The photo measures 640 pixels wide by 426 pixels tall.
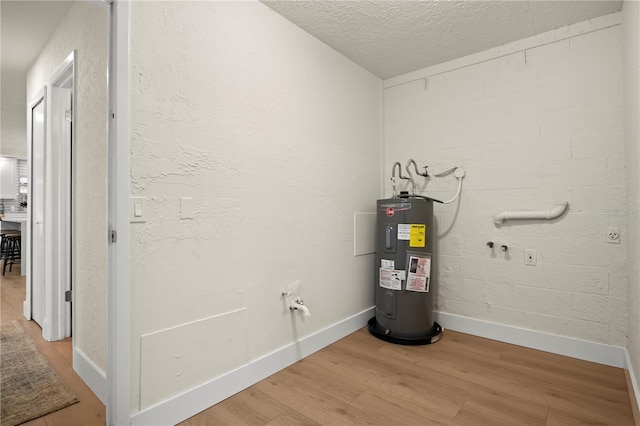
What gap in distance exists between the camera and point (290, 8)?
221 cm

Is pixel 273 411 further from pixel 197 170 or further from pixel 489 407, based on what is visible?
pixel 197 170

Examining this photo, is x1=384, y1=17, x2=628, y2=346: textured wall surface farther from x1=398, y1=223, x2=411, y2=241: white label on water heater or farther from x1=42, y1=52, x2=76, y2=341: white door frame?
x1=42, y1=52, x2=76, y2=341: white door frame

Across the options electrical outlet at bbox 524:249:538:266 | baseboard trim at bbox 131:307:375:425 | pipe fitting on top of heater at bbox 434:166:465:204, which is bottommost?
baseboard trim at bbox 131:307:375:425

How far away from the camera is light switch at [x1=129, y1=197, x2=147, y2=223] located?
1.50m

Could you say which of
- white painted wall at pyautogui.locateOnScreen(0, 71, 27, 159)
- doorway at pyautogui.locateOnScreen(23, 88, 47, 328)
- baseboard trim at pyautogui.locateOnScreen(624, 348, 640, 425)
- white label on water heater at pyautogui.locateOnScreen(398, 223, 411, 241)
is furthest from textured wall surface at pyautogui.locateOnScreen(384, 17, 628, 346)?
white painted wall at pyautogui.locateOnScreen(0, 71, 27, 159)

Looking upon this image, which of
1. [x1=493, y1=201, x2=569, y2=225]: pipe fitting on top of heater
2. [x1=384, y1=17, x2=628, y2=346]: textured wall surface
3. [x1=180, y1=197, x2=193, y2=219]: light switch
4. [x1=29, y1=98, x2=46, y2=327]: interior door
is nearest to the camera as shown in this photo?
[x1=180, y1=197, x2=193, y2=219]: light switch

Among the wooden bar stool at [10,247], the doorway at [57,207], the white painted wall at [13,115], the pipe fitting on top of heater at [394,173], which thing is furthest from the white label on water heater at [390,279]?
the wooden bar stool at [10,247]

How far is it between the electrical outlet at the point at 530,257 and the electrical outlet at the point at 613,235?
0.46 metres

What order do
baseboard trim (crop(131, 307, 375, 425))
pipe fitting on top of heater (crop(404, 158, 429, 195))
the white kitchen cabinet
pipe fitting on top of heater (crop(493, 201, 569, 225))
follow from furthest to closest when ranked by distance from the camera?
the white kitchen cabinet, pipe fitting on top of heater (crop(404, 158, 429, 195)), pipe fitting on top of heater (crop(493, 201, 569, 225)), baseboard trim (crop(131, 307, 375, 425))

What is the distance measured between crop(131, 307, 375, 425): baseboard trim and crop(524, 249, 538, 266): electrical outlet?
162 centimetres

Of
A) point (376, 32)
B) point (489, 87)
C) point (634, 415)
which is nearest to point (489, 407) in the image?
point (634, 415)

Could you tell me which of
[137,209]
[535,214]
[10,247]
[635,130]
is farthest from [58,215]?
[10,247]

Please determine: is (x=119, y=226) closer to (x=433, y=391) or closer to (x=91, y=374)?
(x=91, y=374)

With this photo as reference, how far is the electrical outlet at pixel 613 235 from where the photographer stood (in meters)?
2.25
